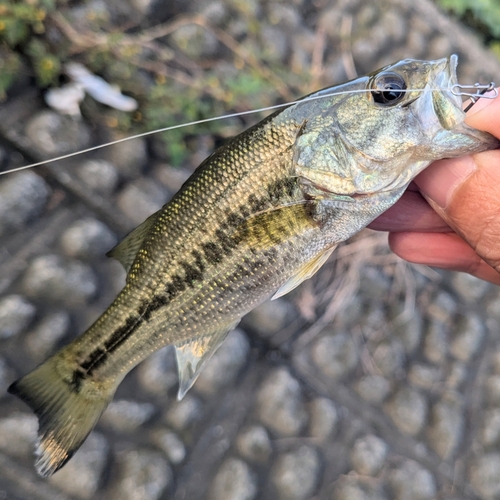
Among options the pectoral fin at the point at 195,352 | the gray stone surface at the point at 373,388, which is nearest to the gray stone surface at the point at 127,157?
the pectoral fin at the point at 195,352

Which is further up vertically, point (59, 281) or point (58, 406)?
point (59, 281)

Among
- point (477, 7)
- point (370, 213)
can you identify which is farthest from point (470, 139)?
point (477, 7)

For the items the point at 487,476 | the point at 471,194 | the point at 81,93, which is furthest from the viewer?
the point at 487,476

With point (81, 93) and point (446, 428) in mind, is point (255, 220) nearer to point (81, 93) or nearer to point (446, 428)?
point (81, 93)

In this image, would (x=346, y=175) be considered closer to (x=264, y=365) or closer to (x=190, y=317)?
(x=190, y=317)

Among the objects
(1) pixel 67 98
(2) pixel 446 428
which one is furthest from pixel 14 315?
(2) pixel 446 428

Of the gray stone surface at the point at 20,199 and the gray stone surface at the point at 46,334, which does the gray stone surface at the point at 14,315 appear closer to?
the gray stone surface at the point at 46,334

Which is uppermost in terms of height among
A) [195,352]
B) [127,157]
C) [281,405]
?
[127,157]
